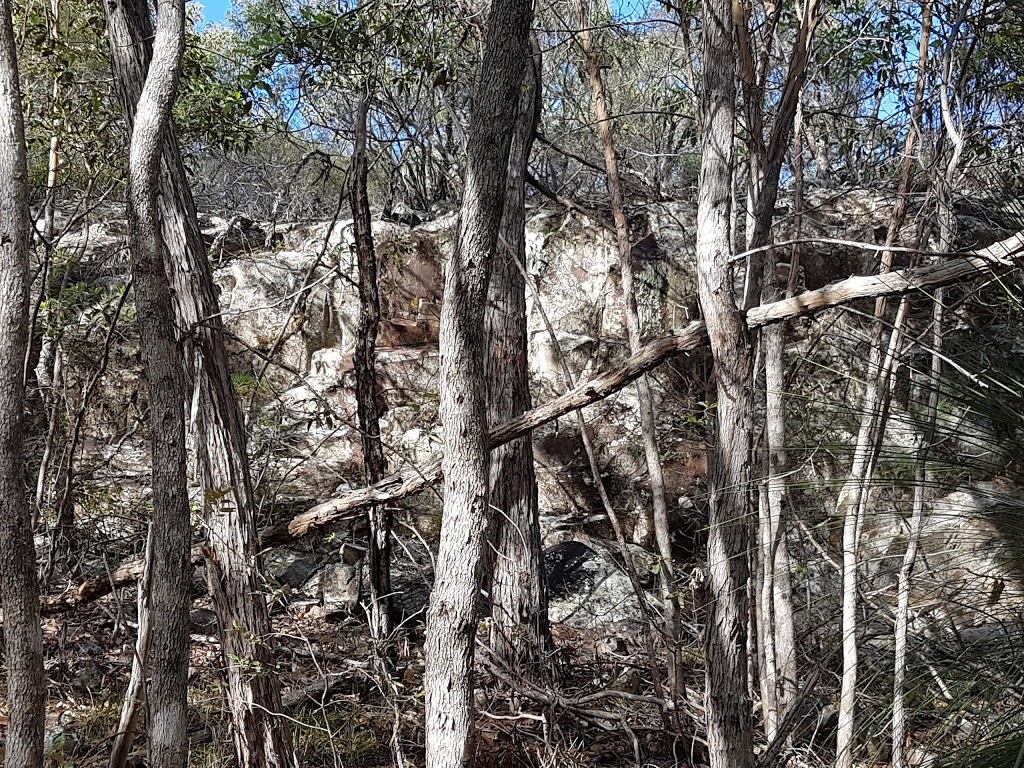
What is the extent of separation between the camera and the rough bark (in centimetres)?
491

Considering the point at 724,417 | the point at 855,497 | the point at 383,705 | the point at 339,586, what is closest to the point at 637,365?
the point at 724,417

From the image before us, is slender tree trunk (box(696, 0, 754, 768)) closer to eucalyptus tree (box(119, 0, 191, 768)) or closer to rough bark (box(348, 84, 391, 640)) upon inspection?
eucalyptus tree (box(119, 0, 191, 768))

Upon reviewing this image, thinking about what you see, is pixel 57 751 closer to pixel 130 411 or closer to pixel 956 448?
pixel 130 411

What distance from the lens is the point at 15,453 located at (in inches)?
130

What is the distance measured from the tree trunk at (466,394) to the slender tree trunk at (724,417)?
67 centimetres

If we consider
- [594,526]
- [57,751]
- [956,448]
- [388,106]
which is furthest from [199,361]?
[594,526]

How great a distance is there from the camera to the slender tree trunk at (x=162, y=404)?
304cm

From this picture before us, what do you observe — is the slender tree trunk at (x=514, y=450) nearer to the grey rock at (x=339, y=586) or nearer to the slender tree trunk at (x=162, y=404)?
the grey rock at (x=339, y=586)

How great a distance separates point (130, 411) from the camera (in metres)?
7.17

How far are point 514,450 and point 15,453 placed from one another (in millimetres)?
2478

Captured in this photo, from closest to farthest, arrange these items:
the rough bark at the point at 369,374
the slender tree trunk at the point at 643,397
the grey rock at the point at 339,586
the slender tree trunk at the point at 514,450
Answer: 1. the slender tree trunk at the point at 643,397
2. the slender tree trunk at the point at 514,450
3. the rough bark at the point at 369,374
4. the grey rock at the point at 339,586

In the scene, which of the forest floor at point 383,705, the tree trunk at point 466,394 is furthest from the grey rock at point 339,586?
the tree trunk at point 466,394

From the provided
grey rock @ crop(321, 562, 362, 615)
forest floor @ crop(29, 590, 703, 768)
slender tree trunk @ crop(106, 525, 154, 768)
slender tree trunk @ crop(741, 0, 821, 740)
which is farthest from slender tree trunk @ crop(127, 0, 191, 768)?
grey rock @ crop(321, 562, 362, 615)

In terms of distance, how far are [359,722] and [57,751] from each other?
4.90 ft
